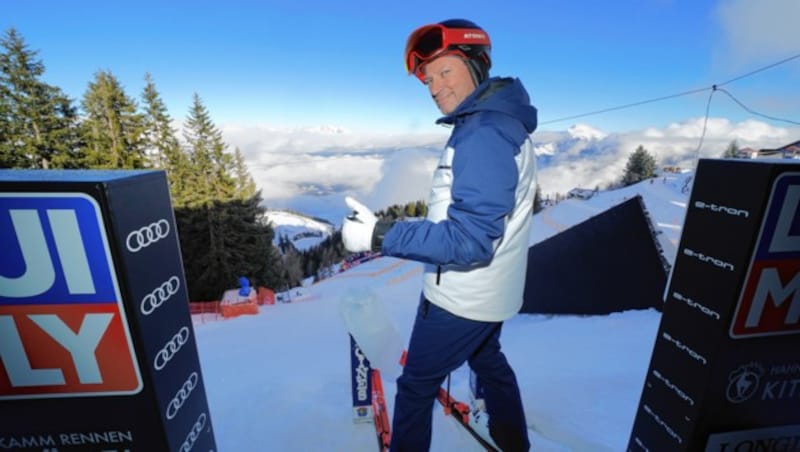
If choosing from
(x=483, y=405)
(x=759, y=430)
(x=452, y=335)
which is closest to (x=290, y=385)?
(x=483, y=405)

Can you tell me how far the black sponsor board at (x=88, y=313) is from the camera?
3.76ft

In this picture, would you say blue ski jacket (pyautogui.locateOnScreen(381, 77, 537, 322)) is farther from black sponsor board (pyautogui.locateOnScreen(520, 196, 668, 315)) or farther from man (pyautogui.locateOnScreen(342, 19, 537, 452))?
black sponsor board (pyautogui.locateOnScreen(520, 196, 668, 315))

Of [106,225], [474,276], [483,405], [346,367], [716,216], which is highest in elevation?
[106,225]

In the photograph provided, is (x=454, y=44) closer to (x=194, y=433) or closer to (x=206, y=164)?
(x=194, y=433)

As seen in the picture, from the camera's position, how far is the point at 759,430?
1.83 metres

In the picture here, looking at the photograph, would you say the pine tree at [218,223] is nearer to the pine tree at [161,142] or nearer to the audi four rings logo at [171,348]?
the pine tree at [161,142]


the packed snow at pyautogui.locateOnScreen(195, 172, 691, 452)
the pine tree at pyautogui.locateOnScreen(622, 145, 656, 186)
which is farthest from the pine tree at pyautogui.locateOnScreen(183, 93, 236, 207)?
the pine tree at pyautogui.locateOnScreen(622, 145, 656, 186)

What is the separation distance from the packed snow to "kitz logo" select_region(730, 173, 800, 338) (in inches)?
26.8

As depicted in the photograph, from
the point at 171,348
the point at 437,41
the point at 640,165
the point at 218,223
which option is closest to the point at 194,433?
the point at 171,348

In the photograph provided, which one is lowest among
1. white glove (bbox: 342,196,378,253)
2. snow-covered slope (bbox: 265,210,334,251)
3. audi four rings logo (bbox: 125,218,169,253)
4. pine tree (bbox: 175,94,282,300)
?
snow-covered slope (bbox: 265,210,334,251)

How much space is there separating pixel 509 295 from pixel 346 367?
3277mm

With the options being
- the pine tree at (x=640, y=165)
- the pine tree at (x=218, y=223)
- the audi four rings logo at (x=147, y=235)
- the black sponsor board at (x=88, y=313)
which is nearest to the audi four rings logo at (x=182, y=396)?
the black sponsor board at (x=88, y=313)

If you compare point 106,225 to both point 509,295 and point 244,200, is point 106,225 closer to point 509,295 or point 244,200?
point 509,295

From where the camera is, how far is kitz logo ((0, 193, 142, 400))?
114 centimetres
